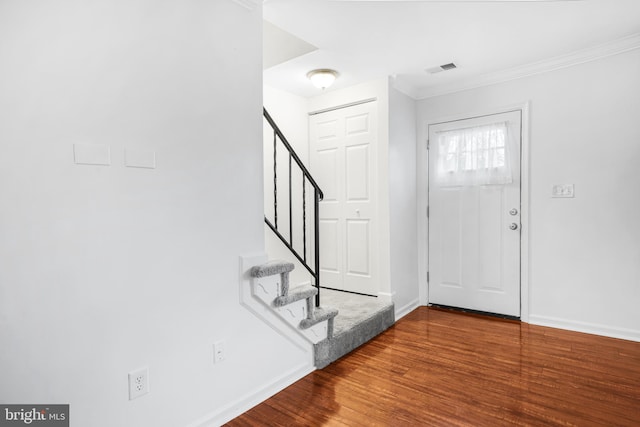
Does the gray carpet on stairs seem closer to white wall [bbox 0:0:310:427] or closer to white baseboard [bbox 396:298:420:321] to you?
white baseboard [bbox 396:298:420:321]

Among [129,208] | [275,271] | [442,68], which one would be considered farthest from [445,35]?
[129,208]

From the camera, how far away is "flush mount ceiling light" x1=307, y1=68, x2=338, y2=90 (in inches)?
124

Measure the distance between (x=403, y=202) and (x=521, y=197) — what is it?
3.61ft

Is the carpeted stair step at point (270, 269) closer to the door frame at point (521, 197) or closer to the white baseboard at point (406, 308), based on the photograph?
the white baseboard at point (406, 308)

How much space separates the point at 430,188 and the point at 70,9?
3369 millimetres

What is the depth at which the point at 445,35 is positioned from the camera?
2578 mm

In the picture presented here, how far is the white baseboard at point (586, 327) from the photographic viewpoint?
2840 millimetres

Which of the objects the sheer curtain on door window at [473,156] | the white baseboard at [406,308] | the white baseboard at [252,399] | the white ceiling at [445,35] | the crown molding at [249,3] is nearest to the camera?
the white baseboard at [252,399]

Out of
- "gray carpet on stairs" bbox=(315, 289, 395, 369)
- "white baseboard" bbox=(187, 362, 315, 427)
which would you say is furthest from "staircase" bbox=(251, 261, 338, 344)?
"white baseboard" bbox=(187, 362, 315, 427)

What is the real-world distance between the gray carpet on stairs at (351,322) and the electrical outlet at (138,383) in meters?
1.18

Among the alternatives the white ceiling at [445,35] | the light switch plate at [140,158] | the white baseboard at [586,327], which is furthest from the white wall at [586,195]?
the light switch plate at [140,158]

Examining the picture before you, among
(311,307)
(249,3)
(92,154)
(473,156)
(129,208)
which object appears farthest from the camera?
(473,156)

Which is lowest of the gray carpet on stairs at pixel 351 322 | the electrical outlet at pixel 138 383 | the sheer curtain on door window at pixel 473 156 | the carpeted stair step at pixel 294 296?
the gray carpet on stairs at pixel 351 322

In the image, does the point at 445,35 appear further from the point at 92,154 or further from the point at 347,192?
the point at 92,154
